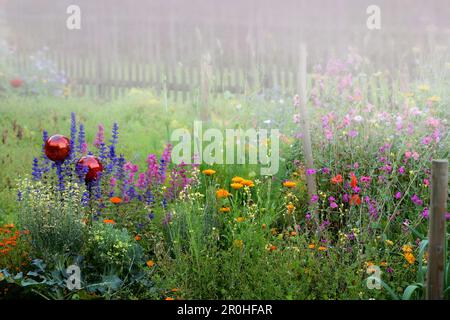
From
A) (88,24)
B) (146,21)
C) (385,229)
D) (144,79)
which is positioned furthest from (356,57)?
(88,24)

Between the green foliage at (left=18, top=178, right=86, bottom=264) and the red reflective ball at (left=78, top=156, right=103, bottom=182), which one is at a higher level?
the red reflective ball at (left=78, top=156, right=103, bottom=182)

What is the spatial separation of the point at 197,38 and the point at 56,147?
7.86m

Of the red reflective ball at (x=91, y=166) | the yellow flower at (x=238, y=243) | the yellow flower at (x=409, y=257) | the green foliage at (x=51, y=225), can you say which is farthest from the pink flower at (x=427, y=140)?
the green foliage at (x=51, y=225)

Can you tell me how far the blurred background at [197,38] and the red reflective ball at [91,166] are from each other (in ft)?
19.1

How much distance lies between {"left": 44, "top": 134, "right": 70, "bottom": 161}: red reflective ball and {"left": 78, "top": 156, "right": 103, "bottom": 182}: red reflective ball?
13 cm

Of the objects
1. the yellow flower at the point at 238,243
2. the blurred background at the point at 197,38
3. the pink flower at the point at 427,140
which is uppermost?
the blurred background at the point at 197,38

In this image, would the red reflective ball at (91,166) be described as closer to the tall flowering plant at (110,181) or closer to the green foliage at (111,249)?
the tall flowering plant at (110,181)

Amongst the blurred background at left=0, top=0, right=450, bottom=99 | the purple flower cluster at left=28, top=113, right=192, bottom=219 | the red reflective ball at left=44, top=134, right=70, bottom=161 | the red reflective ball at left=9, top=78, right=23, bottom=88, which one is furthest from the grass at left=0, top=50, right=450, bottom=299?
the blurred background at left=0, top=0, right=450, bottom=99

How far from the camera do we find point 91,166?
13.9 feet

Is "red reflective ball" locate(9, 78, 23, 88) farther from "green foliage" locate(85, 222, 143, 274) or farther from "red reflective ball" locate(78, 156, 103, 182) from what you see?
"green foliage" locate(85, 222, 143, 274)

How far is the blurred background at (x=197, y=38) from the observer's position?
11.0 metres

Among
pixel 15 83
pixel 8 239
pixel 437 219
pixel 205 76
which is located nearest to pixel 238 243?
pixel 437 219

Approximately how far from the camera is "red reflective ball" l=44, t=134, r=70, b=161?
13.6 feet
